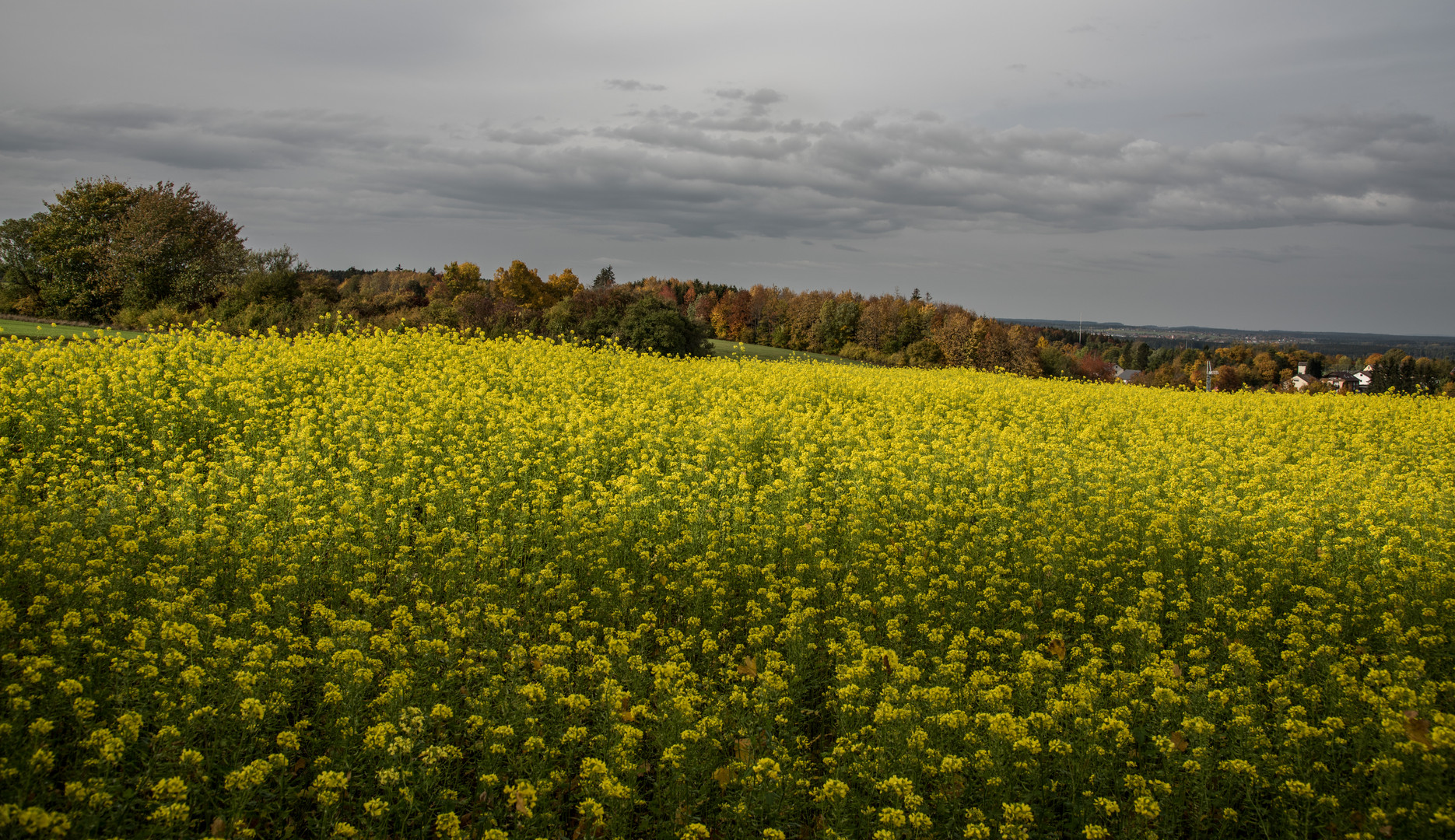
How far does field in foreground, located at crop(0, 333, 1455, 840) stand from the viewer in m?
3.84

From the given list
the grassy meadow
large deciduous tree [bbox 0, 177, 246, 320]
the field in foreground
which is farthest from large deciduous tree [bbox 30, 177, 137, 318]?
the field in foreground

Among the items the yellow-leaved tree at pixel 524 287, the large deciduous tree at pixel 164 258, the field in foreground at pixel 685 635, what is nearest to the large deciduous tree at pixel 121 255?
the large deciduous tree at pixel 164 258

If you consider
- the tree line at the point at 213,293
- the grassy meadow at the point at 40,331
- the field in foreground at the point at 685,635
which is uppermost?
the tree line at the point at 213,293

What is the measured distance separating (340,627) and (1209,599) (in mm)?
6783

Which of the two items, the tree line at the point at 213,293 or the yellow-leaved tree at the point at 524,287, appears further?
the yellow-leaved tree at the point at 524,287

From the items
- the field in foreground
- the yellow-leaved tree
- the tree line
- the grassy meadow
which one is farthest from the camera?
the yellow-leaved tree

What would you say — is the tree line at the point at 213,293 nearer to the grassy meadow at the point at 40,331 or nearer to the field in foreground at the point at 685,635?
the grassy meadow at the point at 40,331

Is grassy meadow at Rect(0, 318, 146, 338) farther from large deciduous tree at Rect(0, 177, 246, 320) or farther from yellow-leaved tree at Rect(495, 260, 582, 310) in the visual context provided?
yellow-leaved tree at Rect(495, 260, 582, 310)

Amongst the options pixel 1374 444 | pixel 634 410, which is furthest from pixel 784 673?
pixel 1374 444

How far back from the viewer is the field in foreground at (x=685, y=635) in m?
3.84

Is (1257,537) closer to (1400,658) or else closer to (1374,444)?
(1400,658)

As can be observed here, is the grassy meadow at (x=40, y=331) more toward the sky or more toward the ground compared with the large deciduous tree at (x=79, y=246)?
more toward the ground

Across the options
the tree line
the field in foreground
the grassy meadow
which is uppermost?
the tree line

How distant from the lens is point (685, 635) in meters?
5.62
